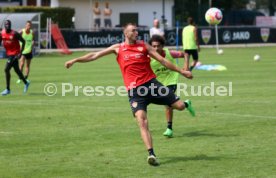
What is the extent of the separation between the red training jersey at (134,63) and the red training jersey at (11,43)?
11.0 meters

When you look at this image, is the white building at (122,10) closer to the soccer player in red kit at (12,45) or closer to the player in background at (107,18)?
the player in background at (107,18)

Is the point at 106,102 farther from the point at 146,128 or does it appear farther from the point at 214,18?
the point at 214,18

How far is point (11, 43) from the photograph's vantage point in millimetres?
21859

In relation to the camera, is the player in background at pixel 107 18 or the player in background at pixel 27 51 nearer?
the player in background at pixel 27 51

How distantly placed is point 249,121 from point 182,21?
170ft

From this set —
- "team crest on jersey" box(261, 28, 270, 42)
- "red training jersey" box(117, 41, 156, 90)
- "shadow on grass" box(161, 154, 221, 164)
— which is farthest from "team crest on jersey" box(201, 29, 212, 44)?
"shadow on grass" box(161, 154, 221, 164)

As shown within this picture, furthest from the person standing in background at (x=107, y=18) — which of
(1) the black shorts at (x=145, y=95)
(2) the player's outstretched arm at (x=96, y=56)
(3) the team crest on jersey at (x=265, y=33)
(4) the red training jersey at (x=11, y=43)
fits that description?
(1) the black shorts at (x=145, y=95)

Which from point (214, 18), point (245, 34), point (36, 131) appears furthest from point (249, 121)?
point (245, 34)

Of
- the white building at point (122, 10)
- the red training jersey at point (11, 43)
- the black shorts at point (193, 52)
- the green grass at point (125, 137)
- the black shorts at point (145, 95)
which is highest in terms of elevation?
the white building at point (122, 10)

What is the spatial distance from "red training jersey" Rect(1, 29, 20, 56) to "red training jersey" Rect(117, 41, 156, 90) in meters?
11.0

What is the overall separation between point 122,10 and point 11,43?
140ft

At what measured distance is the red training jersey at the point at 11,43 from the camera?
21766 millimetres

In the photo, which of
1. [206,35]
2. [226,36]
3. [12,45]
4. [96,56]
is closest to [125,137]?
[96,56]

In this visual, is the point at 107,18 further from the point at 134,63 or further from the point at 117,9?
the point at 134,63
